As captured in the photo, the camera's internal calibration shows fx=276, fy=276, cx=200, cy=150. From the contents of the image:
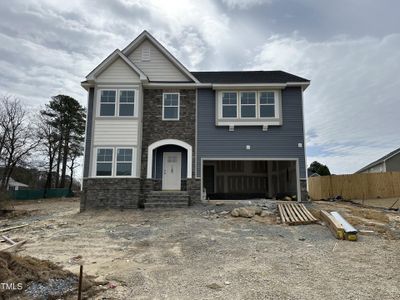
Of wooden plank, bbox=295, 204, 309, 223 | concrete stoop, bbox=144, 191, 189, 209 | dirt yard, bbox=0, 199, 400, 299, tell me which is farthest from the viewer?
concrete stoop, bbox=144, 191, 189, 209

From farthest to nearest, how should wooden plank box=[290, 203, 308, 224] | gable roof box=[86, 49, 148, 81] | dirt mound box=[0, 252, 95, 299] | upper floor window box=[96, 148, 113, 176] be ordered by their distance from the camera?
gable roof box=[86, 49, 148, 81]
upper floor window box=[96, 148, 113, 176]
wooden plank box=[290, 203, 308, 224]
dirt mound box=[0, 252, 95, 299]

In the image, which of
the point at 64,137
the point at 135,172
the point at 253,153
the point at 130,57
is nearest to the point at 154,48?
the point at 130,57

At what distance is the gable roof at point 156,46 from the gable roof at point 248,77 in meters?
1.22

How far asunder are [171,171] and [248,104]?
5503 millimetres

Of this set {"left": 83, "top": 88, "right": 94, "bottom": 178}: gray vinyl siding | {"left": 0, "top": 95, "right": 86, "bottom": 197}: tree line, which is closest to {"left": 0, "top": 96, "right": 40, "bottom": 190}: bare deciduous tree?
{"left": 0, "top": 95, "right": 86, "bottom": 197}: tree line

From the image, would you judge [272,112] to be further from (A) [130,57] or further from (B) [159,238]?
(B) [159,238]

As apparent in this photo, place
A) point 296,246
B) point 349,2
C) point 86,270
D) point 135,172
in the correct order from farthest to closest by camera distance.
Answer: point 135,172 → point 349,2 → point 296,246 → point 86,270

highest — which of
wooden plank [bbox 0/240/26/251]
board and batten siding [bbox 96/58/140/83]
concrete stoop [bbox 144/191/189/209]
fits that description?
board and batten siding [bbox 96/58/140/83]

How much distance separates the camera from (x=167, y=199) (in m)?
13.6

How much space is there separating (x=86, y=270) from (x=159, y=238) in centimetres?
303

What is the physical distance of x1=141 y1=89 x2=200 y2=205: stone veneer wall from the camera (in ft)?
48.3

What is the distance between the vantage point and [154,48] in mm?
15578

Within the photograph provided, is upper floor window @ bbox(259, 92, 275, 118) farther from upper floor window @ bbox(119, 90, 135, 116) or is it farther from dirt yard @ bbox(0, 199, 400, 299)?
upper floor window @ bbox(119, 90, 135, 116)

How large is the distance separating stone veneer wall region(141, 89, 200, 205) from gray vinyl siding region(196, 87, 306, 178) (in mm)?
539
